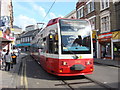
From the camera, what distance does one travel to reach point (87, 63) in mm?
8258

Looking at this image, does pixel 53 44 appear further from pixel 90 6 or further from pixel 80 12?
pixel 80 12

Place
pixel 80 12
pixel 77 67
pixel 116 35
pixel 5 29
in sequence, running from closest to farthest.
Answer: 1. pixel 77 67
2. pixel 116 35
3. pixel 5 29
4. pixel 80 12

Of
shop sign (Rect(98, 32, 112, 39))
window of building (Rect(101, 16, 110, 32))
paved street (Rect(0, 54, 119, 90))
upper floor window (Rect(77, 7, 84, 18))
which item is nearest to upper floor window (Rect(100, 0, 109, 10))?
window of building (Rect(101, 16, 110, 32))

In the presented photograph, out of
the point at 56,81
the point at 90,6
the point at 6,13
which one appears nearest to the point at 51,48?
the point at 56,81

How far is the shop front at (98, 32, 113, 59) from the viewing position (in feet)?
72.5

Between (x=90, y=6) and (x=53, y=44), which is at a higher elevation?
(x=90, y=6)

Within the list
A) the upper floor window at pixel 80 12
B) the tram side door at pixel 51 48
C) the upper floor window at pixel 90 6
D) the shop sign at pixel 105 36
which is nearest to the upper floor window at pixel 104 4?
the upper floor window at pixel 90 6

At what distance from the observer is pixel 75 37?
8219mm

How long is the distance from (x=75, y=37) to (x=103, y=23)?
55.0ft

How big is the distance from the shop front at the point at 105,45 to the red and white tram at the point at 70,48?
46.6ft

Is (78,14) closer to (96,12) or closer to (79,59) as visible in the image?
(96,12)

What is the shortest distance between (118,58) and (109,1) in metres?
8.11

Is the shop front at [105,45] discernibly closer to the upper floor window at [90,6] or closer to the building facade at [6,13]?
the upper floor window at [90,6]

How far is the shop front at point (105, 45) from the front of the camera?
2209 cm
